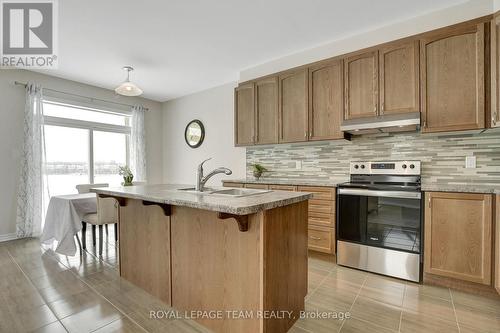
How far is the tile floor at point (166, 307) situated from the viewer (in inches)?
63.9

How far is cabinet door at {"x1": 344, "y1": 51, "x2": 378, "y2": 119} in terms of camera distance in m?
2.58

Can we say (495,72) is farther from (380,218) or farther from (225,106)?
(225,106)

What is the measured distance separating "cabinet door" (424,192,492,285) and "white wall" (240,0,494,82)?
5.39 feet

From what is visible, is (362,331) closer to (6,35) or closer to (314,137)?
(314,137)

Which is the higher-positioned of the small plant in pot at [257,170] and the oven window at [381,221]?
the small plant in pot at [257,170]

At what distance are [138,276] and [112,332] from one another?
0.60 meters

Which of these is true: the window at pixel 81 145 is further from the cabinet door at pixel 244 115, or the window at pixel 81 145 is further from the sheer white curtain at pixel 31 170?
the cabinet door at pixel 244 115

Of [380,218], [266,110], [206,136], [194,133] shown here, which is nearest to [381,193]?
[380,218]

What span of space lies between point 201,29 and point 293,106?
4.69 ft

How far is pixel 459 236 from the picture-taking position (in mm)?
2045

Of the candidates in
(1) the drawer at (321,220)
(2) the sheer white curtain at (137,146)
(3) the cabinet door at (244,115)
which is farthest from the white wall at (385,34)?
(2) the sheer white curtain at (137,146)

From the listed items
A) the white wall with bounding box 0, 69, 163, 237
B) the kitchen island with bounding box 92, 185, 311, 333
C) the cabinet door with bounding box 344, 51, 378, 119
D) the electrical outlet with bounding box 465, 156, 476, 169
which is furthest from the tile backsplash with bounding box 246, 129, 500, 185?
the white wall with bounding box 0, 69, 163, 237

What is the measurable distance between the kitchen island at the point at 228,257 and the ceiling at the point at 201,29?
1815 millimetres

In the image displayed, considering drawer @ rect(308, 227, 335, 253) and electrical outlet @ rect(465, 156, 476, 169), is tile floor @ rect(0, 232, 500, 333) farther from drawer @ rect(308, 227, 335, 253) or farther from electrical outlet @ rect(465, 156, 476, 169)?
electrical outlet @ rect(465, 156, 476, 169)
